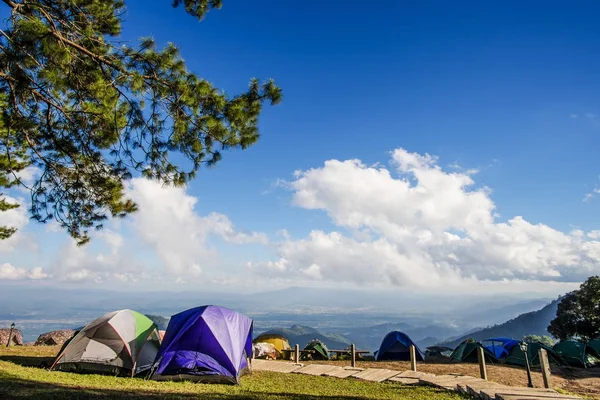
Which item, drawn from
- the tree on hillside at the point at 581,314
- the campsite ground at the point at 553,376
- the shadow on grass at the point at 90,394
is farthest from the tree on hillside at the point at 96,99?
the tree on hillside at the point at 581,314

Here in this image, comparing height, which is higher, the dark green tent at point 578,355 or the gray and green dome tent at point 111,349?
the gray and green dome tent at point 111,349

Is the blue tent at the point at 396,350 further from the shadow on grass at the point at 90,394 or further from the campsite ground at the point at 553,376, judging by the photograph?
the shadow on grass at the point at 90,394

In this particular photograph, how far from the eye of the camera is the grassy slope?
946 cm

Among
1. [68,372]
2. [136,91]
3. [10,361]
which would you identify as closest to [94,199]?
[136,91]

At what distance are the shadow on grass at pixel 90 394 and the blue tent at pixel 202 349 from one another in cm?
224

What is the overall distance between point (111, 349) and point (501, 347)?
2199 cm

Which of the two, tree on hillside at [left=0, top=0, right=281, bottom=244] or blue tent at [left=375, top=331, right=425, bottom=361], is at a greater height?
tree on hillside at [left=0, top=0, right=281, bottom=244]

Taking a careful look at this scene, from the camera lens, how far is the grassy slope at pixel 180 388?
946 cm

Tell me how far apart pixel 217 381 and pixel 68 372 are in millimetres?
5736

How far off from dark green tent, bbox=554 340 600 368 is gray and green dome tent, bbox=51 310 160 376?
23632mm

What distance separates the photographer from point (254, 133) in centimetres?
980

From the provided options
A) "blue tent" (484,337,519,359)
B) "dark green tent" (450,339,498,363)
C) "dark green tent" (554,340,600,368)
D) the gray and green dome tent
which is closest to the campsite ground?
"dark green tent" (554,340,600,368)

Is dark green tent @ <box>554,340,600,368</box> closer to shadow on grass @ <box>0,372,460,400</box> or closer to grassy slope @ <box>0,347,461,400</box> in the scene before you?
grassy slope @ <box>0,347,461,400</box>

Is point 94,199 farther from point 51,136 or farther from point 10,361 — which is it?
point 10,361
